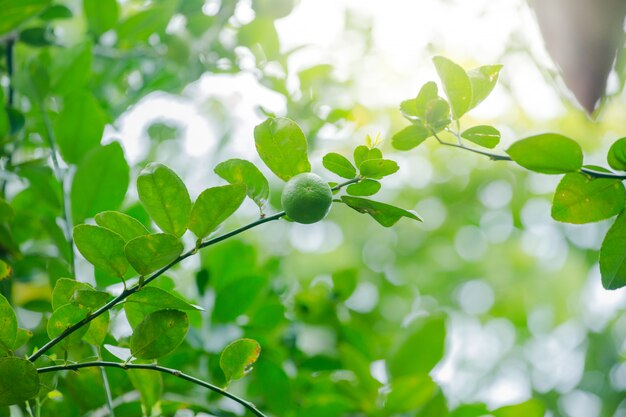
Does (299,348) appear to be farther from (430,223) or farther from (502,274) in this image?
(502,274)

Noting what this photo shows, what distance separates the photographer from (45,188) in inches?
25.0

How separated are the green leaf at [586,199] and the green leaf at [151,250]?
0.24 m

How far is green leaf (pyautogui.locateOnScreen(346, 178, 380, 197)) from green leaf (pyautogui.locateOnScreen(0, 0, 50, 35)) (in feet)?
1.30

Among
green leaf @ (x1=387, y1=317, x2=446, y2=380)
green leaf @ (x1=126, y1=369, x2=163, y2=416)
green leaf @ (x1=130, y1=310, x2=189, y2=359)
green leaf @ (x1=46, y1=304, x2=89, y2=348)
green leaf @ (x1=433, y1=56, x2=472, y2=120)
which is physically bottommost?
green leaf @ (x1=387, y1=317, x2=446, y2=380)

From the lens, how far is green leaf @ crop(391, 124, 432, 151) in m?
0.44

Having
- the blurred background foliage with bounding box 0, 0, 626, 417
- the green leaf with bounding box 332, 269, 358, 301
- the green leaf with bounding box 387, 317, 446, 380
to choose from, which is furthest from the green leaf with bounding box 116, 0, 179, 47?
the green leaf with bounding box 387, 317, 446, 380

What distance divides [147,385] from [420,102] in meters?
0.31

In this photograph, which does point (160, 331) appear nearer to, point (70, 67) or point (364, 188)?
point (364, 188)

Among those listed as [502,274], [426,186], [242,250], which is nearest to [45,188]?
[242,250]

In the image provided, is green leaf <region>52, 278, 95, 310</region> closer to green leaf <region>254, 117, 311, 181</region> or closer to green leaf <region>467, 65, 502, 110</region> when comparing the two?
green leaf <region>254, 117, 311, 181</region>

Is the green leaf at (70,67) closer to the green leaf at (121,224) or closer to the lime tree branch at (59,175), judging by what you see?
the lime tree branch at (59,175)

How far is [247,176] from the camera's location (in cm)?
43

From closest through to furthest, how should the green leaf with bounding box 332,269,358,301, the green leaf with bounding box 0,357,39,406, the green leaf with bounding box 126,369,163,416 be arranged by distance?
the green leaf with bounding box 0,357,39,406, the green leaf with bounding box 126,369,163,416, the green leaf with bounding box 332,269,358,301

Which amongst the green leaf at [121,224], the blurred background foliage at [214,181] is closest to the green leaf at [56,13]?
the blurred background foliage at [214,181]
